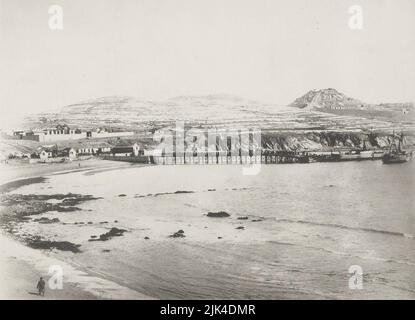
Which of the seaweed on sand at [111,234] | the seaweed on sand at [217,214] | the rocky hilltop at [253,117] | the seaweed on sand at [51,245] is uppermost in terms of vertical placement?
the rocky hilltop at [253,117]

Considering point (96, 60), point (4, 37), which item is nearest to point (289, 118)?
point (96, 60)

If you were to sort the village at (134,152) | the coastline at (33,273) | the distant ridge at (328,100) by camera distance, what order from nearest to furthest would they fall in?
the coastline at (33,273) < the distant ridge at (328,100) < the village at (134,152)

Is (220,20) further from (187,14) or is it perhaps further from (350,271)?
(350,271)

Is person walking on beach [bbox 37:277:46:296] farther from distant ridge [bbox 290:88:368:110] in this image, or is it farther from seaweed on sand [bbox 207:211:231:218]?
distant ridge [bbox 290:88:368:110]

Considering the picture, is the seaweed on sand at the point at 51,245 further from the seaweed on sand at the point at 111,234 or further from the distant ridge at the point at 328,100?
the distant ridge at the point at 328,100

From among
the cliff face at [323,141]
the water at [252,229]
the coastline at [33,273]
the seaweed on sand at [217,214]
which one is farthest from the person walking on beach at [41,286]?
the cliff face at [323,141]
